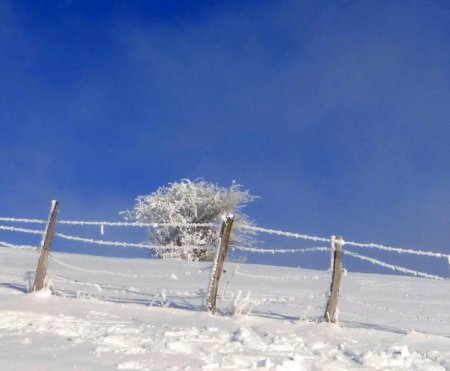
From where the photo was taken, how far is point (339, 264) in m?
9.63

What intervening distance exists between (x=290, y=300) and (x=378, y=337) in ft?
11.5

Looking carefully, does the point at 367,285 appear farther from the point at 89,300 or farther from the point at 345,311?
the point at 89,300

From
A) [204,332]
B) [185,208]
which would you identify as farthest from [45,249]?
[185,208]

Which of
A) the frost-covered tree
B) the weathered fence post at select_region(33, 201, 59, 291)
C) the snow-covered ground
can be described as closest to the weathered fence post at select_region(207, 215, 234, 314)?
the snow-covered ground

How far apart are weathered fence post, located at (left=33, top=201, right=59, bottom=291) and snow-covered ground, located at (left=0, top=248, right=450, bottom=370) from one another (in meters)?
0.33

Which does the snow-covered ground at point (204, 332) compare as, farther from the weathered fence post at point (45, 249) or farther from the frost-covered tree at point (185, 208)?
the frost-covered tree at point (185, 208)

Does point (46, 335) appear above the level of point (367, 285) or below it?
below

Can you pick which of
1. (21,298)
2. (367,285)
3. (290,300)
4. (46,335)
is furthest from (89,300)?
(367,285)

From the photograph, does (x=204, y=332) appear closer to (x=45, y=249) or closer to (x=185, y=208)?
(x=45, y=249)

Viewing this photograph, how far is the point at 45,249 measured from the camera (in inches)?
474

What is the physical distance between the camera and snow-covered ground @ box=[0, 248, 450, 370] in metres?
6.62

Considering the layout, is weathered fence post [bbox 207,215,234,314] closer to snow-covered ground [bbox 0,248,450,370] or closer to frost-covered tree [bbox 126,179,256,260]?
snow-covered ground [bbox 0,248,450,370]

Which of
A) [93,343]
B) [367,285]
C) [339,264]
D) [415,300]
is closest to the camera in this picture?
[93,343]

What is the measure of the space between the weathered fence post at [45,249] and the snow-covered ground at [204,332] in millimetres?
325
